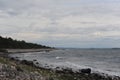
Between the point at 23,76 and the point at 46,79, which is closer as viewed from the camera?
the point at 23,76

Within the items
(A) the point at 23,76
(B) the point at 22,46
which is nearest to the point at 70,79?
(A) the point at 23,76

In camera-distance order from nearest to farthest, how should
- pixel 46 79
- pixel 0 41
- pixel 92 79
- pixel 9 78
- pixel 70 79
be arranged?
pixel 9 78, pixel 46 79, pixel 70 79, pixel 92 79, pixel 0 41

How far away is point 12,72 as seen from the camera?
18.7m

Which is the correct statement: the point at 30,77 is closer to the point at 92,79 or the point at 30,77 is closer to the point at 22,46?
the point at 92,79

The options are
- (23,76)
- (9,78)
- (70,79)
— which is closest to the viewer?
(9,78)

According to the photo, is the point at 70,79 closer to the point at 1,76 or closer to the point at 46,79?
the point at 46,79

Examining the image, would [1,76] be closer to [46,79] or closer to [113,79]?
[46,79]

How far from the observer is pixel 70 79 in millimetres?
24484

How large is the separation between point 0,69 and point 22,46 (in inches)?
6282

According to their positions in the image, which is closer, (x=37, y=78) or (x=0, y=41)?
(x=37, y=78)

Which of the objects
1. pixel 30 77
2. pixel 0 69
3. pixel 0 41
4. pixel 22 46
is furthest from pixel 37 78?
pixel 22 46

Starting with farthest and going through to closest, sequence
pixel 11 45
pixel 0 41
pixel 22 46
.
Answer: pixel 22 46 < pixel 11 45 < pixel 0 41

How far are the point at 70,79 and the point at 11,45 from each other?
447 feet

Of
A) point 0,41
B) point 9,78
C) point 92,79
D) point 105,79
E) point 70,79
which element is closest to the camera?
point 9,78
